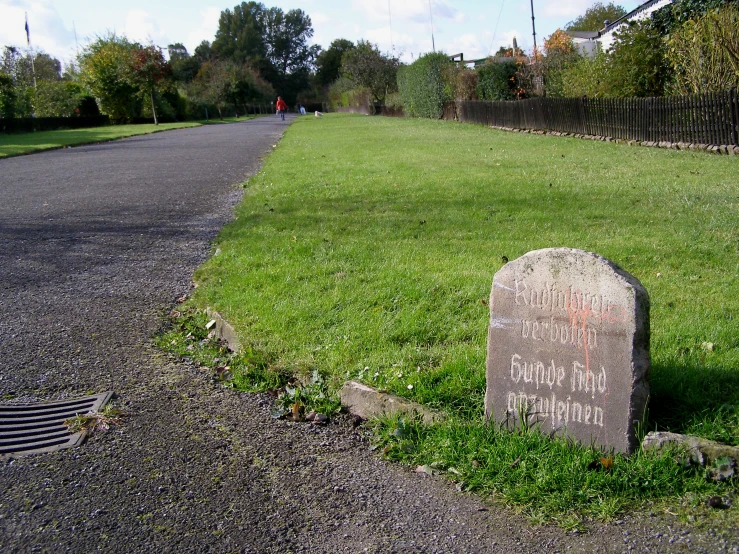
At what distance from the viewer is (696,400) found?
11.3 feet

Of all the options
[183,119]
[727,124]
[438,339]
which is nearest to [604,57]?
[727,124]

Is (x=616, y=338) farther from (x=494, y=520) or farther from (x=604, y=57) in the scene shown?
(x=604, y=57)

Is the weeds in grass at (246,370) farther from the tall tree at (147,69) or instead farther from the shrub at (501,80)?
the tall tree at (147,69)

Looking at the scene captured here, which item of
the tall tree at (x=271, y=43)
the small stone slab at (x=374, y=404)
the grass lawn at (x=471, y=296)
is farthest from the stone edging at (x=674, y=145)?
the tall tree at (x=271, y=43)

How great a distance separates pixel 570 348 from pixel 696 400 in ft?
2.56

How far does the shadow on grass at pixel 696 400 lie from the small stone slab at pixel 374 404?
114 cm

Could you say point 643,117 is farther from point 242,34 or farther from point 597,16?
point 242,34

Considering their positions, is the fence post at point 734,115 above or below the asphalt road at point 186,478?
above

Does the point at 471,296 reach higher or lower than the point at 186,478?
higher

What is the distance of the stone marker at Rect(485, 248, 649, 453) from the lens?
3074 mm

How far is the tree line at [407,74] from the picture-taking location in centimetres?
1800

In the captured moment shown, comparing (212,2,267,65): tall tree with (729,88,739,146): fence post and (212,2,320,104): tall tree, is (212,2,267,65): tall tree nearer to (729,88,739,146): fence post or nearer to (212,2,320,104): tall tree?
(212,2,320,104): tall tree

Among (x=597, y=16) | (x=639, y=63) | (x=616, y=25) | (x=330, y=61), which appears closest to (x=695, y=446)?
(x=639, y=63)

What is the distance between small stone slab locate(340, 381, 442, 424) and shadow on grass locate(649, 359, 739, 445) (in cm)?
114
